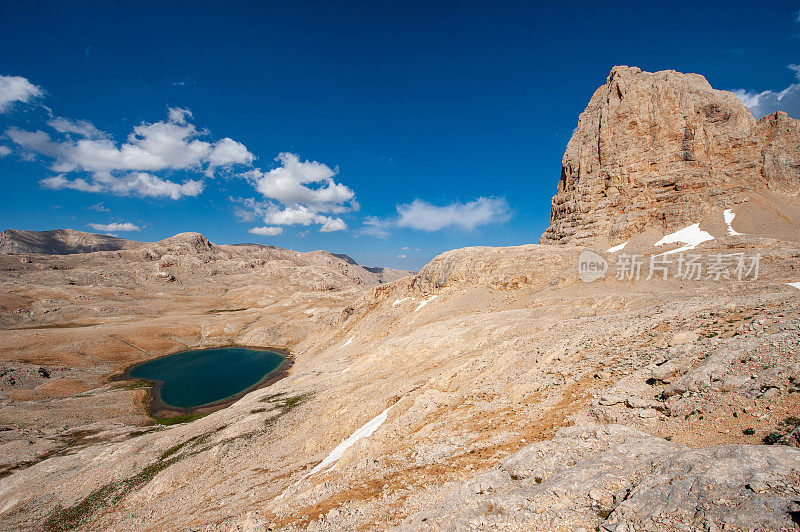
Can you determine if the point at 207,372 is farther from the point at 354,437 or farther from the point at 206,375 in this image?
the point at 354,437

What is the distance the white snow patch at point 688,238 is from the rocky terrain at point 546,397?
491mm

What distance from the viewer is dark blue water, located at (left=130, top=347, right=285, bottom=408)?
67438 mm

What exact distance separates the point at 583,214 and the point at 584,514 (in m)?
80.3

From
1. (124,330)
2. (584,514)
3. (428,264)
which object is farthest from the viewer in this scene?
(124,330)

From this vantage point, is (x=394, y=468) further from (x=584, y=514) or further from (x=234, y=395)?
(x=234, y=395)

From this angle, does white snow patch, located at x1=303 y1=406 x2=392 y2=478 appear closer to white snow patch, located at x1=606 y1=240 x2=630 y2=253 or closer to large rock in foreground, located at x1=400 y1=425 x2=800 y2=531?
large rock in foreground, located at x1=400 y1=425 x2=800 y2=531

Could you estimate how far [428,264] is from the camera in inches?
2894

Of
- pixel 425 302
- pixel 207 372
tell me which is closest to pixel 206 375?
pixel 207 372

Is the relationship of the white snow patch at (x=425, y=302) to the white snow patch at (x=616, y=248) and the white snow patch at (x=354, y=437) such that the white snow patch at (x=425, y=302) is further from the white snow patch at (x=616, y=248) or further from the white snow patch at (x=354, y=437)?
the white snow patch at (x=354, y=437)

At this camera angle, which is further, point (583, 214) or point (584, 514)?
point (583, 214)

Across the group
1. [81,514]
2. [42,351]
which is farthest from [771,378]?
[42,351]

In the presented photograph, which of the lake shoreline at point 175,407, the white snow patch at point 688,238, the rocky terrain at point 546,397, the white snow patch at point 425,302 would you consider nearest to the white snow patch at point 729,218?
the rocky terrain at point 546,397

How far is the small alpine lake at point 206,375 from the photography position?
2491 inches

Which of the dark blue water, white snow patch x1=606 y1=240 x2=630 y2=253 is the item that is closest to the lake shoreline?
the dark blue water
